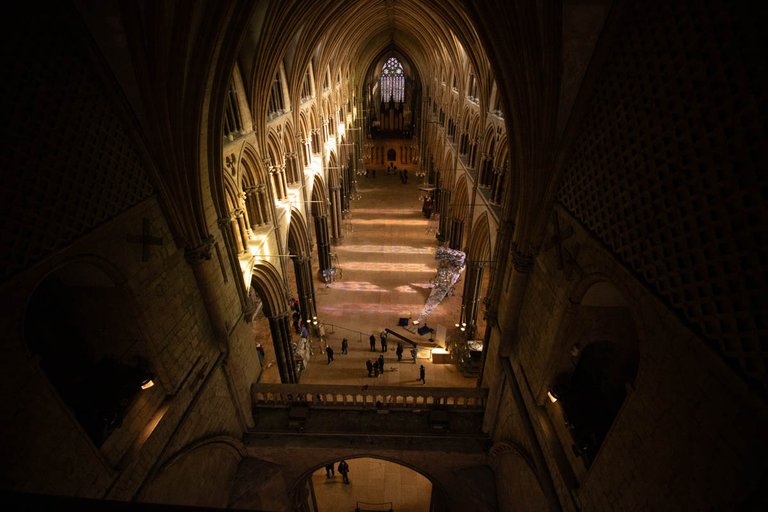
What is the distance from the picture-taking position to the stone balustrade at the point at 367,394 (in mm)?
10102

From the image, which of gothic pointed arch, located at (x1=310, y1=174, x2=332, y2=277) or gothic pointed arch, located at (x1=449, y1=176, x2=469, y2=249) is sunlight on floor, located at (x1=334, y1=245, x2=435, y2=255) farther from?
gothic pointed arch, located at (x1=310, y1=174, x2=332, y2=277)

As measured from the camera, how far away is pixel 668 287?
4.02 m

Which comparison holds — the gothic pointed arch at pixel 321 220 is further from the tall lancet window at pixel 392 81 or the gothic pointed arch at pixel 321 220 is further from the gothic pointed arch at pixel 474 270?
the tall lancet window at pixel 392 81

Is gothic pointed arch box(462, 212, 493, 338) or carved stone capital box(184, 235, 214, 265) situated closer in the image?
carved stone capital box(184, 235, 214, 265)

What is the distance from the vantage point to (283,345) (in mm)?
13641

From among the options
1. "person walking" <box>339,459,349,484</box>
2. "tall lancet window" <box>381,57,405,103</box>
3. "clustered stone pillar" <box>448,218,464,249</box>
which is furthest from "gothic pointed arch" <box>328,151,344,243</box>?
"tall lancet window" <box>381,57,405,103</box>

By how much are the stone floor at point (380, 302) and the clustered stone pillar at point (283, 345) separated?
3.11ft

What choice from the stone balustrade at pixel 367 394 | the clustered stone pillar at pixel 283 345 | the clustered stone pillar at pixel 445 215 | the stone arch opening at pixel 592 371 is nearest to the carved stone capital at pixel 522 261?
the stone arch opening at pixel 592 371

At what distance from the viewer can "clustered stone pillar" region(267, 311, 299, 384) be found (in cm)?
1331

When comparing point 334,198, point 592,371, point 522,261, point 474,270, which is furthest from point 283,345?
point 334,198

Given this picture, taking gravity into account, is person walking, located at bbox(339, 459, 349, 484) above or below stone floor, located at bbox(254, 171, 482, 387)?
below

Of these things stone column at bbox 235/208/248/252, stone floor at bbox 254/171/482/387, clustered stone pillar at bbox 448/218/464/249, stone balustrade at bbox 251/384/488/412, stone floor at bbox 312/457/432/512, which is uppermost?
stone column at bbox 235/208/248/252

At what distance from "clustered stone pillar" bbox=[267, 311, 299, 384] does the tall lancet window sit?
34.5 m

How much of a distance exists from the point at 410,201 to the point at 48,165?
1105 inches
